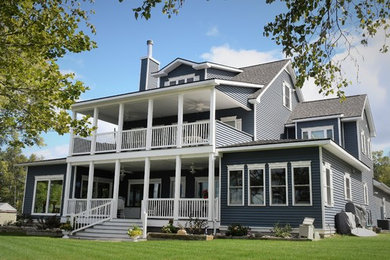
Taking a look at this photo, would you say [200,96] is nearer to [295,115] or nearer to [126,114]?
[126,114]

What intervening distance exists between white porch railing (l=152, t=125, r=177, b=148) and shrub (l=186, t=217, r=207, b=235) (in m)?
3.61

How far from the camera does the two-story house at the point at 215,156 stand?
16.1 meters

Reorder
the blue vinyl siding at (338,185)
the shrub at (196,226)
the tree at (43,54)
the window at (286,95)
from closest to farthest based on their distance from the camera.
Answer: the tree at (43,54) → the shrub at (196,226) → the blue vinyl siding at (338,185) → the window at (286,95)

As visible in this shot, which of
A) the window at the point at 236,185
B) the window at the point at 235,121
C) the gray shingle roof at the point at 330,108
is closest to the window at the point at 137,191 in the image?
the window at the point at 235,121

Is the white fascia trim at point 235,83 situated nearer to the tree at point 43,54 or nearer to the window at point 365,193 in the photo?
the tree at point 43,54

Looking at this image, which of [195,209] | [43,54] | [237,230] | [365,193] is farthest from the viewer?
[365,193]

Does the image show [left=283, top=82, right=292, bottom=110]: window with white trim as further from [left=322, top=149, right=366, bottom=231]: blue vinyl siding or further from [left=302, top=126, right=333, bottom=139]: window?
[left=322, top=149, right=366, bottom=231]: blue vinyl siding

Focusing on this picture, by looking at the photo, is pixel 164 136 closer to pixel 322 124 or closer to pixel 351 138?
pixel 322 124

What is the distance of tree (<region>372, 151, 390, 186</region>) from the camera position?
50.7 meters

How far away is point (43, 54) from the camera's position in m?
10.4

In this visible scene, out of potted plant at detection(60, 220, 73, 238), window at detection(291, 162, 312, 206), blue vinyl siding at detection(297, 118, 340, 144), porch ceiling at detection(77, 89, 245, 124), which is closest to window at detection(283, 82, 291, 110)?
blue vinyl siding at detection(297, 118, 340, 144)

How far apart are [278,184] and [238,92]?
5504 mm

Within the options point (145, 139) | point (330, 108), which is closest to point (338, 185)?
point (330, 108)

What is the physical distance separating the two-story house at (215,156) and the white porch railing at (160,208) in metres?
0.05
